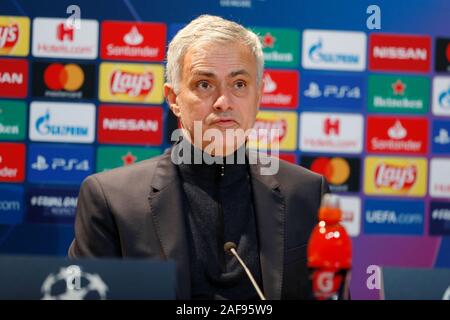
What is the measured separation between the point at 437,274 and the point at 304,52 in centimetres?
254

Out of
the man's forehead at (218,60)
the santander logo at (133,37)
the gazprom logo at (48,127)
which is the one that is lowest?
the gazprom logo at (48,127)

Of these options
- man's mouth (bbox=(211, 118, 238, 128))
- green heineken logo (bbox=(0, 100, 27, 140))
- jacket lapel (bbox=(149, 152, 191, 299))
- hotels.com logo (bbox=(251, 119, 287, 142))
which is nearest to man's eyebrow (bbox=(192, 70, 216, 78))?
man's mouth (bbox=(211, 118, 238, 128))

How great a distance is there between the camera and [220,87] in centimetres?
222

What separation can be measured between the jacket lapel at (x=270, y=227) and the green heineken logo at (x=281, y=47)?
5.28ft

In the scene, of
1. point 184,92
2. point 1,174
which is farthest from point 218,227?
Result: point 1,174

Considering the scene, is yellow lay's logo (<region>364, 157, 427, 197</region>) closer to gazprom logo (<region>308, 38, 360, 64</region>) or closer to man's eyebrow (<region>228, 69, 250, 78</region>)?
gazprom logo (<region>308, 38, 360, 64</region>)

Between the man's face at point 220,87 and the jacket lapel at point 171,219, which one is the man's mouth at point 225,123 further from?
the jacket lapel at point 171,219

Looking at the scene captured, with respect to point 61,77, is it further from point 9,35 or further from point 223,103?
point 223,103

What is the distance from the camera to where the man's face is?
2.20 m

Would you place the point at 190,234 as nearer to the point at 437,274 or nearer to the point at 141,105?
the point at 437,274

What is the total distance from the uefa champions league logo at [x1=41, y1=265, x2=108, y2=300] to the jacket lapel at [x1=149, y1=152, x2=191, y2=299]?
0.59 m

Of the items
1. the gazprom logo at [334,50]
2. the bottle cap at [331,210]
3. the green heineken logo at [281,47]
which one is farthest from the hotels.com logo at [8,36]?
the bottle cap at [331,210]

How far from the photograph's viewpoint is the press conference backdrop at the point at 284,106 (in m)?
3.78

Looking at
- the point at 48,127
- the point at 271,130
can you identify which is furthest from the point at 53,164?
the point at 271,130
